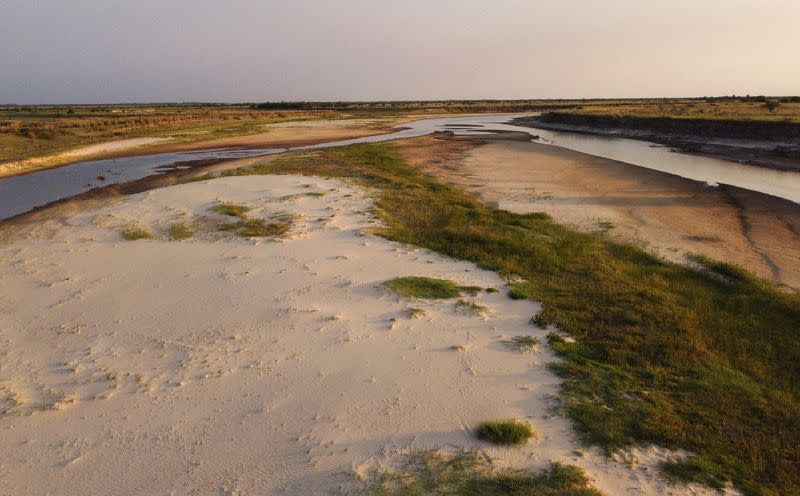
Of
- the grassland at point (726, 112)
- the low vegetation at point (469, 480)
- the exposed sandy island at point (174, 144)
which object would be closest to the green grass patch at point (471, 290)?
the low vegetation at point (469, 480)

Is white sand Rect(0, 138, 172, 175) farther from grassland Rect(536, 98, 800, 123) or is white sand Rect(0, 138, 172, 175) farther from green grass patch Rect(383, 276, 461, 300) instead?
grassland Rect(536, 98, 800, 123)

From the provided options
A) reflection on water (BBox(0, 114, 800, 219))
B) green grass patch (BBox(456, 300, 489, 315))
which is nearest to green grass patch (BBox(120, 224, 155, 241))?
reflection on water (BBox(0, 114, 800, 219))

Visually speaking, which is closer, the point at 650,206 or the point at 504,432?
the point at 504,432

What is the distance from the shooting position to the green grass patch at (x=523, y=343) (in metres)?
7.82

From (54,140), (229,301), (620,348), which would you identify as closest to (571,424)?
(620,348)

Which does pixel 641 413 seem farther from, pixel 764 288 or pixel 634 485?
pixel 764 288

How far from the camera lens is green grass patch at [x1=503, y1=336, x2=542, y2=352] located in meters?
7.82

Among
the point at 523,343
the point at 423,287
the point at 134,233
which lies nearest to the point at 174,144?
the point at 134,233

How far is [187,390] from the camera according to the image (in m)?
6.79

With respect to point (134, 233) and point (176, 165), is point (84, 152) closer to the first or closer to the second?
point (176, 165)

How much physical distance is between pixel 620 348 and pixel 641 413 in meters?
1.65

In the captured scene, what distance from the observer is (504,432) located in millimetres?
5773

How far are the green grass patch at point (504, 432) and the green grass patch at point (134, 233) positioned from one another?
11.4 metres

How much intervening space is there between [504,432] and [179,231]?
11523 millimetres
